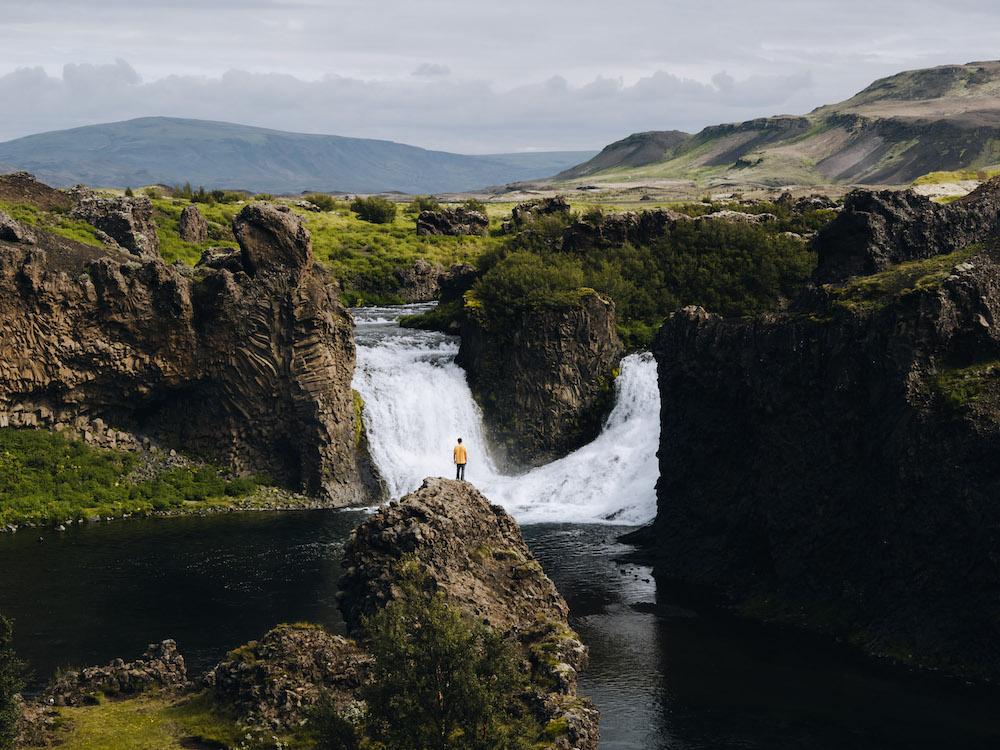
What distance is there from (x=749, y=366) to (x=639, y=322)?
30463mm

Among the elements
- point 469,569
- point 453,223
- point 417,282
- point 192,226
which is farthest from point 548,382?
point 453,223

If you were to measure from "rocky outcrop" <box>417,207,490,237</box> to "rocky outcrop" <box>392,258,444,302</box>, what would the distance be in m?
16.6

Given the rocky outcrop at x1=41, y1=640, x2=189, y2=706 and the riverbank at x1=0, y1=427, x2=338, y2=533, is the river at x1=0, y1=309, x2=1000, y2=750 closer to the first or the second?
the riverbank at x1=0, y1=427, x2=338, y2=533

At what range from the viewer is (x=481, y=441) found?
65438mm

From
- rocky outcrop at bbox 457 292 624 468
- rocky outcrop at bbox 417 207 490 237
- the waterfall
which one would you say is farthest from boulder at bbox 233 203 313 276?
rocky outcrop at bbox 417 207 490 237

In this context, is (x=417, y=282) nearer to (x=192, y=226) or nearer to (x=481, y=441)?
(x=192, y=226)

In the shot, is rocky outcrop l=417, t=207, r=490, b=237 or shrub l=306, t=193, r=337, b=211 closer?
rocky outcrop l=417, t=207, r=490, b=237

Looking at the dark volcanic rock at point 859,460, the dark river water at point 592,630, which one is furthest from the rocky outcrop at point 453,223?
the dark volcanic rock at point 859,460

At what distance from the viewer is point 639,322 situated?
7356 centimetres

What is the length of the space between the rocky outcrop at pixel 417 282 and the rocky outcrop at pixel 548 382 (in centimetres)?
3251

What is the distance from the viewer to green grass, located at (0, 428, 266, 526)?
171 ft

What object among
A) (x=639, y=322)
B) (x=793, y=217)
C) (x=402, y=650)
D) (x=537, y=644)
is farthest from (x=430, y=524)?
(x=793, y=217)

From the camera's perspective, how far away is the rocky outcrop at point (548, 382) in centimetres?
6500

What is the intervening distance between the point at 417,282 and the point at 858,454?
64.4 m
